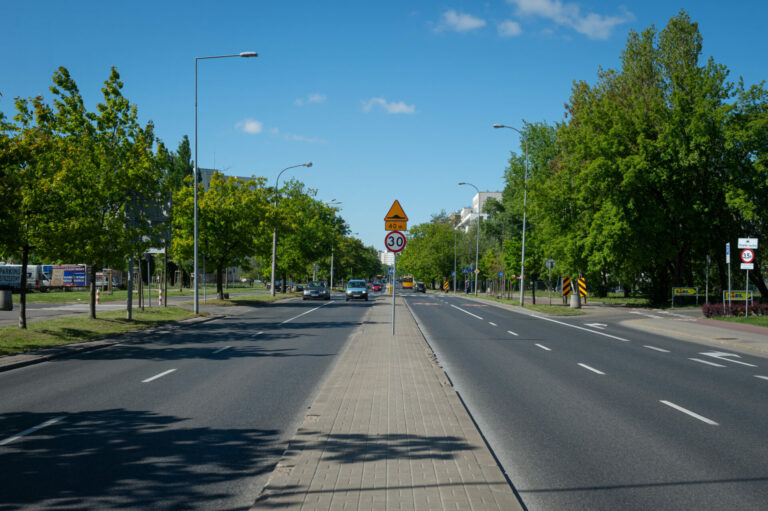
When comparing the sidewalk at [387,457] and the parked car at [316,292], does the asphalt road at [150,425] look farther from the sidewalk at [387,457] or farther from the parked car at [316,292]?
the parked car at [316,292]

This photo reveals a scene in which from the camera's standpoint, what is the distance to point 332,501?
4273mm

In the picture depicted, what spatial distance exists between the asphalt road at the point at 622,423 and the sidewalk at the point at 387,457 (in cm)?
42

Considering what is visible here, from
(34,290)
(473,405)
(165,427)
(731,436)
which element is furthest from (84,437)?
(34,290)

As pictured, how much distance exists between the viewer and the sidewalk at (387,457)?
14.2 ft

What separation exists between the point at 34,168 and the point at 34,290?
42.8 m

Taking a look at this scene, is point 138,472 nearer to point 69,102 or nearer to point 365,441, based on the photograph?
point 365,441

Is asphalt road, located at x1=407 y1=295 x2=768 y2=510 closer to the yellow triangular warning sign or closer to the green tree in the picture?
the yellow triangular warning sign

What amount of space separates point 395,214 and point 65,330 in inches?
411

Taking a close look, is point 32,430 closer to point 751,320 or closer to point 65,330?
point 65,330

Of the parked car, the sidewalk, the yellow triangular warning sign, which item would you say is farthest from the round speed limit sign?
the parked car

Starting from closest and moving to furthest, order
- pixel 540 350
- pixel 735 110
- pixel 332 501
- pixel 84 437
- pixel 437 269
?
pixel 332 501 → pixel 84 437 → pixel 540 350 → pixel 735 110 → pixel 437 269

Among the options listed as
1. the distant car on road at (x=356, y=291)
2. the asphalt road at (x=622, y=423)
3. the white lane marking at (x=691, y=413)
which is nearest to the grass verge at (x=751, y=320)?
the asphalt road at (x=622, y=423)

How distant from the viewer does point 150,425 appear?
6980 mm

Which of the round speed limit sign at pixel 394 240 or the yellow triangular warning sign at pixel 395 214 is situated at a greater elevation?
the yellow triangular warning sign at pixel 395 214
